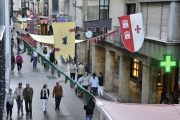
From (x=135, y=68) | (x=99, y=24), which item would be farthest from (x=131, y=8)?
(x=135, y=68)

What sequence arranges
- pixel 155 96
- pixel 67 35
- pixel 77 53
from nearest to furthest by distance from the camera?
1. pixel 155 96
2. pixel 67 35
3. pixel 77 53

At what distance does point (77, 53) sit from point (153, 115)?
24832 mm

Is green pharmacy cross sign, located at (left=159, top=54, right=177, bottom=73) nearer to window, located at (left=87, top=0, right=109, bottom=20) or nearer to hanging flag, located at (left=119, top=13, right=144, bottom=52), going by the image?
hanging flag, located at (left=119, top=13, right=144, bottom=52)

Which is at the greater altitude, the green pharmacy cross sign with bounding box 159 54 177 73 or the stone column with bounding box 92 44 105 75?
the green pharmacy cross sign with bounding box 159 54 177 73

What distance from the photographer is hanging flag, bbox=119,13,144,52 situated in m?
13.4

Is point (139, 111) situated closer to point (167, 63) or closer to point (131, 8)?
point (167, 63)

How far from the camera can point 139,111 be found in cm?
789

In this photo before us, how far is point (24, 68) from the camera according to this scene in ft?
94.0

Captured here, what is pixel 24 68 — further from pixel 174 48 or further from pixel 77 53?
pixel 174 48

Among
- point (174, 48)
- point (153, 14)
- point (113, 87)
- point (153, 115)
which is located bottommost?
point (113, 87)

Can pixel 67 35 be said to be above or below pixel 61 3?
below

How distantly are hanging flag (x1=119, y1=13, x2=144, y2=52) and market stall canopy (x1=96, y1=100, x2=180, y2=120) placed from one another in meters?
5.52

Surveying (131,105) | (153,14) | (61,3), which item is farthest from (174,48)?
(61,3)

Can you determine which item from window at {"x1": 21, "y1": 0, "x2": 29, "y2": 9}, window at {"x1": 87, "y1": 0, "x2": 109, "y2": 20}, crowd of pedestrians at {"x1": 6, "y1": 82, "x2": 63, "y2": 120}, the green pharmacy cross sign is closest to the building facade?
the green pharmacy cross sign
